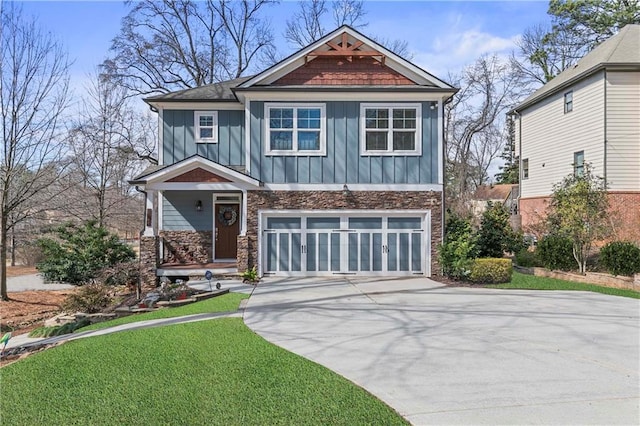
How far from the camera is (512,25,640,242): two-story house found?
57.9 feet

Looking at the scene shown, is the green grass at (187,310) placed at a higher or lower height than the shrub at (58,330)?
higher

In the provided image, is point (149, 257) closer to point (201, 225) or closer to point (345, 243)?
point (201, 225)

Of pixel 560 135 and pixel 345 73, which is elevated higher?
pixel 345 73

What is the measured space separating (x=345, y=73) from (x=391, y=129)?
95.7 inches

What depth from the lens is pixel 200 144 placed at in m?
14.6

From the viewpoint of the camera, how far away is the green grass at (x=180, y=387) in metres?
3.81

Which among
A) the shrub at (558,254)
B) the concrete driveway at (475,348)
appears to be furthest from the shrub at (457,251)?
the shrub at (558,254)

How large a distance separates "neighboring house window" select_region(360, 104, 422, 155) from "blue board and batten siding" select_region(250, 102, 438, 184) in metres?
0.17

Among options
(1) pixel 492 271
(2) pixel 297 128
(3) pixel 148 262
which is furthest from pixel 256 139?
(1) pixel 492 271

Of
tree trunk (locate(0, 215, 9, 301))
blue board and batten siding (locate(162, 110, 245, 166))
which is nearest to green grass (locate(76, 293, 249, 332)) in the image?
blue board and batten siding (locate(162, 110, 245, 166))

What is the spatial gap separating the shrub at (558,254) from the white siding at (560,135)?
6.48m

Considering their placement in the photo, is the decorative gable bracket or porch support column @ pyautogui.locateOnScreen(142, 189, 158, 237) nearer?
porch support column @ pyautogui.locateOnScreen(142, 189, 158, 237)

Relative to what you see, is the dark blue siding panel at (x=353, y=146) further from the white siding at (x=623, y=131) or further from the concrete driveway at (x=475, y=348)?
the white siding at (x=623, y=131)

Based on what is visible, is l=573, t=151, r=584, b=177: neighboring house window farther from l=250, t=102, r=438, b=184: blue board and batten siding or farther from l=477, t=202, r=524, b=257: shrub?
l=250, t=102, r=438, b=184: blue board and batten siding
